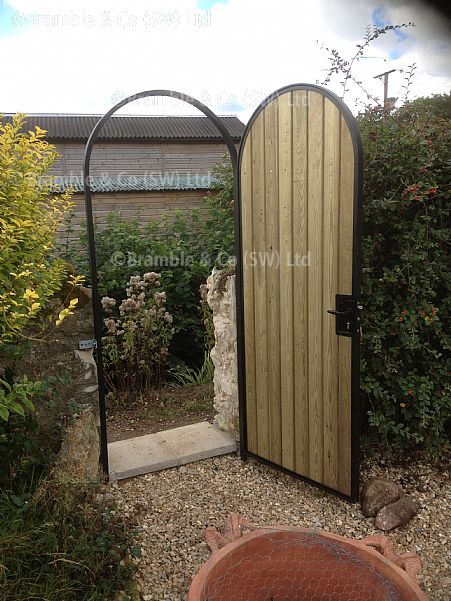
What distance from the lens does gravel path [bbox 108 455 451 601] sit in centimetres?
251

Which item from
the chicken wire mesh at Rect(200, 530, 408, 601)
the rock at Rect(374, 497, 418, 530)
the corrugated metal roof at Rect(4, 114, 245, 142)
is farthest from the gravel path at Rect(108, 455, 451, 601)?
the corrugated metal roof at Rect(4, 114, 245, 142)

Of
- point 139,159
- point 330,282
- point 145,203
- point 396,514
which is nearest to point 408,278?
Result: point 330,282

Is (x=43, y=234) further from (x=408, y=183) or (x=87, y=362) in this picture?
(x=408, y=183)

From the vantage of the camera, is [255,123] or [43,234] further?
[255,123]

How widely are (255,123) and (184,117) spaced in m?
8.06

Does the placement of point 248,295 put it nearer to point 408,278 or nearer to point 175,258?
point 408,278

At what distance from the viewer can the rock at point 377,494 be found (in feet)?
9.59

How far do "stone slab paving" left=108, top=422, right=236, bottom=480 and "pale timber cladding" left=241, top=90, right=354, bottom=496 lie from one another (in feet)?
1.18

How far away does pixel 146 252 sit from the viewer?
546 cm

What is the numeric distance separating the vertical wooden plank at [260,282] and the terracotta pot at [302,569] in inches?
60.3

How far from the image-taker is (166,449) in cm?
363

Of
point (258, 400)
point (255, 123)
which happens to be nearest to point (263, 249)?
point (255, 123)

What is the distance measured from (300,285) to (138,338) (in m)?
2.26

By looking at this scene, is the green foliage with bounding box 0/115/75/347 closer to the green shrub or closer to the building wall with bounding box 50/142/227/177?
the green shrub
